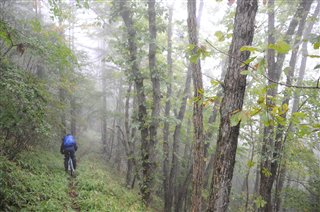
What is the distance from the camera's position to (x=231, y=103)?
2834 mm

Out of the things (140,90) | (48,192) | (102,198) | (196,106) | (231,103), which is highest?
(140,90)

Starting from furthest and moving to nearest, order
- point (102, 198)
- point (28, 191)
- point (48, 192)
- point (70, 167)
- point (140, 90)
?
point (70, 167), point (140, 90), point (102, 198), point (48, 192), point (28, 191)

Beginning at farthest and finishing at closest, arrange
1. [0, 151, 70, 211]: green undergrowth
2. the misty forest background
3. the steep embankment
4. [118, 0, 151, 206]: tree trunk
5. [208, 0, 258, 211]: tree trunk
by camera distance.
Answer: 1. [118, 0, 151, 206]: tree trunk
2. the steep embankment
3. [0, 151, 70, 211]: green undergrowth
4. [208, 0, 258, 211]: tree trunk
5. the misty forest background

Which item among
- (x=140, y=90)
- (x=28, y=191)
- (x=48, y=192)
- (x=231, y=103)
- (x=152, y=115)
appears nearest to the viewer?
(x=231, y=103)

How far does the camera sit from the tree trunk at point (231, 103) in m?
2.84

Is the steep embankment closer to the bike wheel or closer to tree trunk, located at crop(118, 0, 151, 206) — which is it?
the bike wheel

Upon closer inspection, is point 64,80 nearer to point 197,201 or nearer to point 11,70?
point 11,70

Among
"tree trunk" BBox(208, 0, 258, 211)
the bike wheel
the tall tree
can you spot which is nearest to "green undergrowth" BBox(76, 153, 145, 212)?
the bike wheel

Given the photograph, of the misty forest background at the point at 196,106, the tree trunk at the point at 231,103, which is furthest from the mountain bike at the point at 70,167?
the tree trunk at the point at 231,103

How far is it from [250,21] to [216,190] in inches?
82.7

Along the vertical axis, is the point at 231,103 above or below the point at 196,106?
below

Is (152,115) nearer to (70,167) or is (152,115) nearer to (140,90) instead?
(140,90)

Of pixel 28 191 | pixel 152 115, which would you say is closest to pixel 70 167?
pixel 28 191

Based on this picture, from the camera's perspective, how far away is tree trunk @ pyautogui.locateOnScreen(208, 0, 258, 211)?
2.84m
